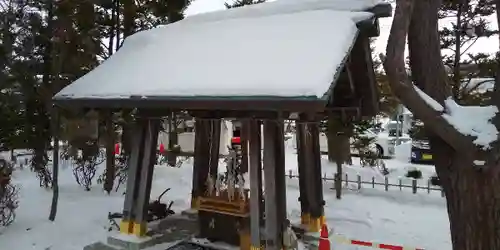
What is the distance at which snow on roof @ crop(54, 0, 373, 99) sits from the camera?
16.0 feet

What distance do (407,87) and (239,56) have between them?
8.44 ft

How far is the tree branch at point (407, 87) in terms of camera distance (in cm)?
384

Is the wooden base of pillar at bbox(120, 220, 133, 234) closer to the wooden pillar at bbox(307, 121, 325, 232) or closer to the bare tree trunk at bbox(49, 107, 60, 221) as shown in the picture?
the bare tree trunk at bbox(49, 107, 60, 221)

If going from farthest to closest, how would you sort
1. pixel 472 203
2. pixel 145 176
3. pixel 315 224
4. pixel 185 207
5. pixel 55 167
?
pixel 185 207, pixel 55 167, pixel 315 224, pixel 145 176, pixel 472 203

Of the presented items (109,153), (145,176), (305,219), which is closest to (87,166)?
(109,153)

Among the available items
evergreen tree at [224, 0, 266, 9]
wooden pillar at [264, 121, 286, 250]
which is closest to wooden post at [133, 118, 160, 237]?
wooden pillar at [264, 121, 286, 250]

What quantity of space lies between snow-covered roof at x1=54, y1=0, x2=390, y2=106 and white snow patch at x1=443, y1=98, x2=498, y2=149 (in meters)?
1.29

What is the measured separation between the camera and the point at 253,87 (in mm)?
4848

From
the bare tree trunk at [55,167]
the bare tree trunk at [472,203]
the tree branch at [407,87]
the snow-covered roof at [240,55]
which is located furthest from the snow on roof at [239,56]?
the bare tree trunk at [55,167]

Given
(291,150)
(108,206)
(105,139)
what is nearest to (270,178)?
(108,206)

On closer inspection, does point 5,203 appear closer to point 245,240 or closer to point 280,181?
point 245,240

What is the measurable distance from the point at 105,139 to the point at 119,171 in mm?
1197

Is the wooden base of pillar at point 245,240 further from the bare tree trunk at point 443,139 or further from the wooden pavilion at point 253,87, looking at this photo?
the bare tree trunk at point 443,139

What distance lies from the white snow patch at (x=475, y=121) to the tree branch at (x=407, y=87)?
0.07m
